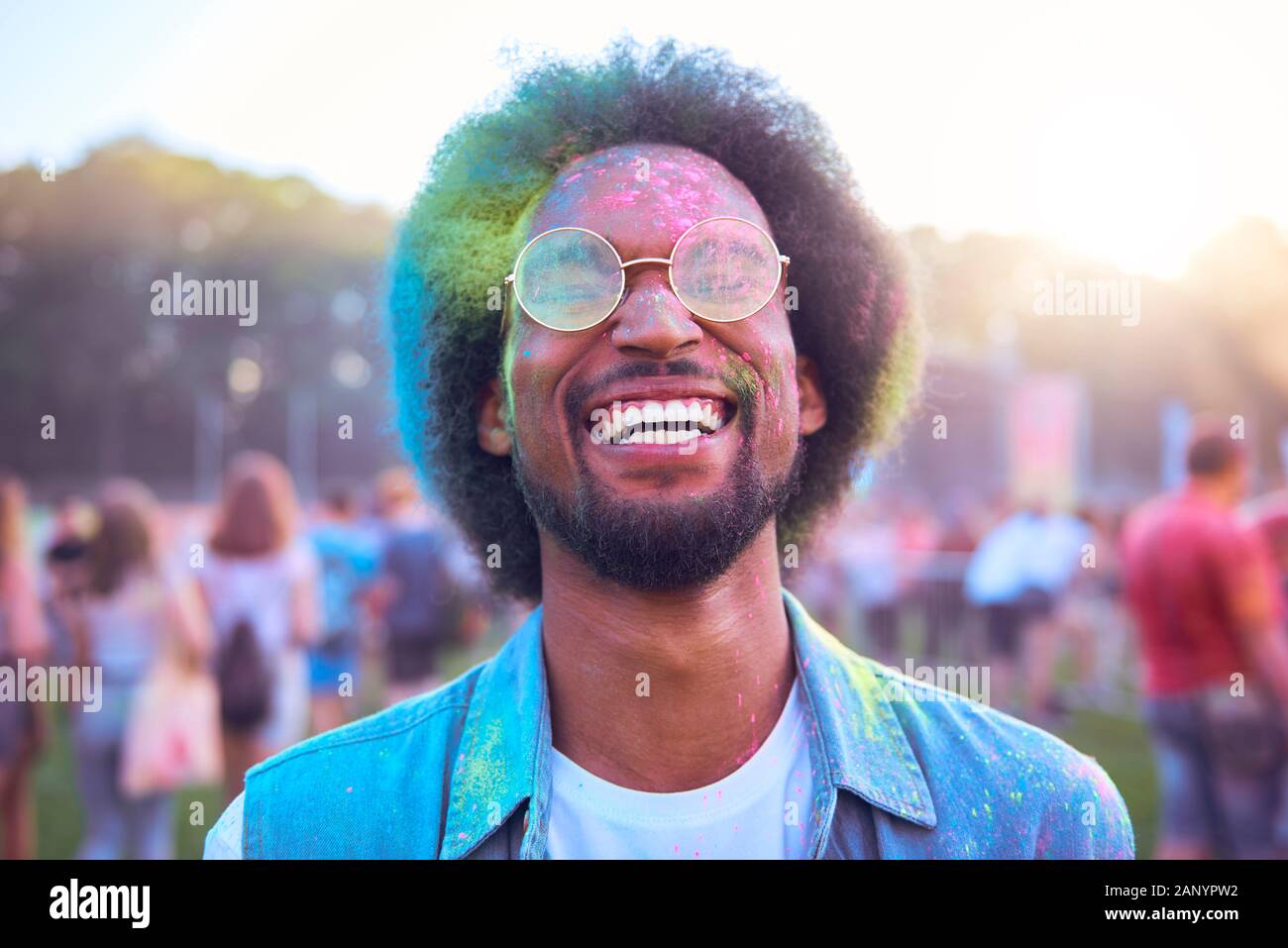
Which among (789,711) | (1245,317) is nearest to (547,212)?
(789,711)

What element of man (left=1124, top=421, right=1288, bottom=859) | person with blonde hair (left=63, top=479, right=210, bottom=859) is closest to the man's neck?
man (left=1124, top=421, right=1288, bottom=859)

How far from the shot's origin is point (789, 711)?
6.85ft

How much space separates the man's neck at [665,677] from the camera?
199cm

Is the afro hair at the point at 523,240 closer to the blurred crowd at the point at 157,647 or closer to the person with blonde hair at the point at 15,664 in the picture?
the blurred crowd at the point at 157,647

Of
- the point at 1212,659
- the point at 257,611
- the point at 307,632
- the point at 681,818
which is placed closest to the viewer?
the point at 681,818

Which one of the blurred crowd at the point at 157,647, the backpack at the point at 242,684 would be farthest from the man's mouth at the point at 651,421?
the backpack at the point at 242,684

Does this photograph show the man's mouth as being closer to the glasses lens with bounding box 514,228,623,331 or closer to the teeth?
the teeth

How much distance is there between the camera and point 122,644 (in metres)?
5.28

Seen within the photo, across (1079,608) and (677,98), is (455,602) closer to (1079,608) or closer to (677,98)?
(677,98)

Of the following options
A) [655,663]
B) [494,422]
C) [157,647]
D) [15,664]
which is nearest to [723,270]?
[494,422]

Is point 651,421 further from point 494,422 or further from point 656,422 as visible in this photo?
point 494,422

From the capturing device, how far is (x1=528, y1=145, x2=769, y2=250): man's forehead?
2064 mm

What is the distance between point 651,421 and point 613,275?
31cm

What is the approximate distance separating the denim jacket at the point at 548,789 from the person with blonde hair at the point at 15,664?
4058mm
